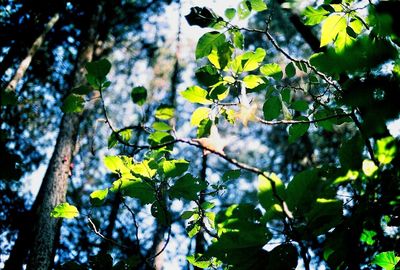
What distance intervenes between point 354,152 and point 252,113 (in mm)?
268

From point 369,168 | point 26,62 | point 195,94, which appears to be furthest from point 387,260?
point 26,62

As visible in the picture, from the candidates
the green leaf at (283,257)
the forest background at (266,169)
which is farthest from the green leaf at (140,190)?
the green leaf at (283,257)

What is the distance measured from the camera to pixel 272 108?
127 centimetres

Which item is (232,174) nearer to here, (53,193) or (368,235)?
(368,235)

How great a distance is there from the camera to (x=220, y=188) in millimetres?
1468

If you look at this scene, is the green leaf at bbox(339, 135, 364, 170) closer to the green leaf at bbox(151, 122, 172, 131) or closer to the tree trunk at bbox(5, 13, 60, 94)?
the green leaf at bbox(151, 122, 172, 131)

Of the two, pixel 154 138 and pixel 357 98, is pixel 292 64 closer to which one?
pixel 154 138

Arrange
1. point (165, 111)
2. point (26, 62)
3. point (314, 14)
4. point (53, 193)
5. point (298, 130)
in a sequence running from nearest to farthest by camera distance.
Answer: point (165, 111)
point (314, 14)
point (298, 130)
point (53, 193)
point (26, 62)

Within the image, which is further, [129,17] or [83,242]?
[129,17]

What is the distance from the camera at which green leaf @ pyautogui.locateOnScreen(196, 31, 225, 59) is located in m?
1.14

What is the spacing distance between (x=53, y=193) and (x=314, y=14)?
4193 millimetres

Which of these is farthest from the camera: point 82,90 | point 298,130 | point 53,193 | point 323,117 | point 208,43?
point 53,193

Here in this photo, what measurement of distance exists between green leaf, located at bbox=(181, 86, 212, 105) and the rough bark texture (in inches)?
139

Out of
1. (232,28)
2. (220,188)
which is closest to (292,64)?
(232,28)
